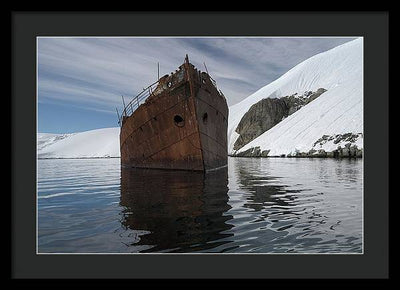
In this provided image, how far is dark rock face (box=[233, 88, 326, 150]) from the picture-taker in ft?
316

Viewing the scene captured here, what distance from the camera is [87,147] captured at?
414 feet

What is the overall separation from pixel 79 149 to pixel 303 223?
419ft

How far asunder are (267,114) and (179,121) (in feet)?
271

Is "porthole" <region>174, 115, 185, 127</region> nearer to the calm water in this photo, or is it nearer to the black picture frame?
the calm water

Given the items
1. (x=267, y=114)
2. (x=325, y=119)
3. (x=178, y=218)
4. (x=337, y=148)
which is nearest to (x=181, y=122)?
(x=178, y=218)

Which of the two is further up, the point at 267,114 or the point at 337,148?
the point at 267,114

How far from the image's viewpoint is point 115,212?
794 cm

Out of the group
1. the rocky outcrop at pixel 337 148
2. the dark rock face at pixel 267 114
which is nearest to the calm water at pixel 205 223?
the rocky outcrop at pixel 337 148

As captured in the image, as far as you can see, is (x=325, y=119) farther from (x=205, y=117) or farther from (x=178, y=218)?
(x=178, y=218)
